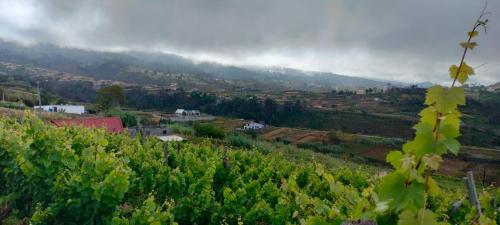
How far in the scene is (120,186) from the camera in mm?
7215

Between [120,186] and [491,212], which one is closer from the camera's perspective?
[491,212]

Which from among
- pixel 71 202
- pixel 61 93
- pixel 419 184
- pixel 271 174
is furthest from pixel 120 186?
pixel 61 93

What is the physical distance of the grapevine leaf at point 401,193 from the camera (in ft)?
5.73

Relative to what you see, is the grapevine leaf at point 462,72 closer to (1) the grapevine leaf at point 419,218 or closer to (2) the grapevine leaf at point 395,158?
(2) the grapevine leaf at point 395,158

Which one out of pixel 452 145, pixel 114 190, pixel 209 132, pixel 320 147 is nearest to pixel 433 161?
pixel 452 145

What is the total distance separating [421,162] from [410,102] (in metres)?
112

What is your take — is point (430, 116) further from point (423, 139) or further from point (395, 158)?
point (395, 158)

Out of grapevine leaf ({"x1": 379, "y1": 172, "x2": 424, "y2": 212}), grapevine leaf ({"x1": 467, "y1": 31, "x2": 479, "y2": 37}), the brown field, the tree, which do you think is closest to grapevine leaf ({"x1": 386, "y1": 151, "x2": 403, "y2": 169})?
grapevine leaf ({"x1": 379, "y1": 172, "x2": 424, "y2": 212})

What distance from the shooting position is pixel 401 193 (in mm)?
1785

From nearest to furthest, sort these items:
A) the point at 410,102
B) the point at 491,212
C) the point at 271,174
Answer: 1. the point at 491,212
2. the point at 271,174
3. the point at 410,102

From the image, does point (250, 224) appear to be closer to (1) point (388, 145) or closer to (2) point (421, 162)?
(2) point (421, 162)

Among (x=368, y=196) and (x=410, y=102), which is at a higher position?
(x=368, y=196)

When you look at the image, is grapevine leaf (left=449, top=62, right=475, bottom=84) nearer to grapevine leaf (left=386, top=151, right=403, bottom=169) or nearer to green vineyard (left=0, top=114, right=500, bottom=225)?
grapevine leaf (left=386, top=151, right=403, bottom=169)

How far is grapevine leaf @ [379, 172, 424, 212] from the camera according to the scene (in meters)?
1.75
